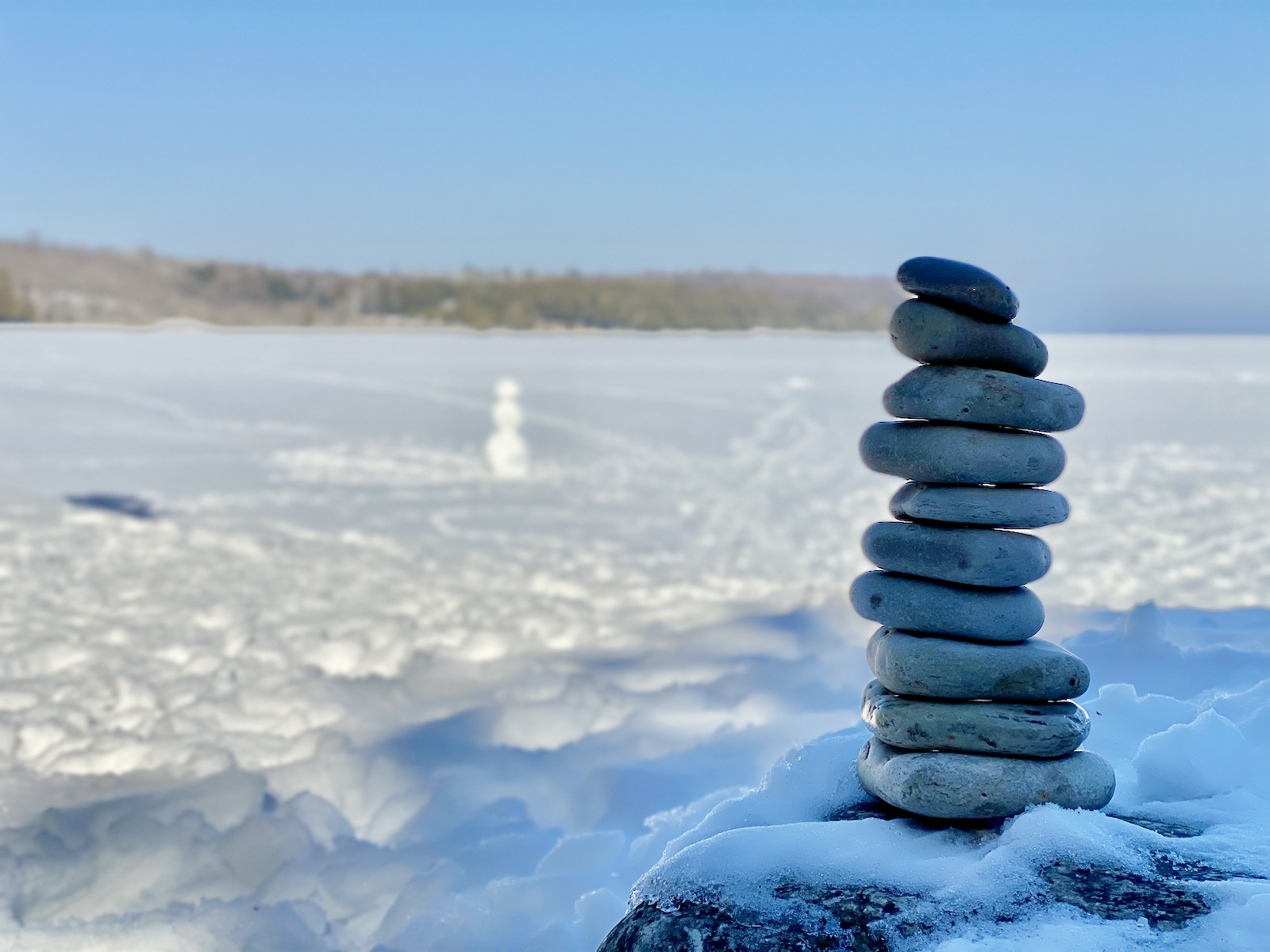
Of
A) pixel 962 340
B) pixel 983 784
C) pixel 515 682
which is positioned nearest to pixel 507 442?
pixel 515 682

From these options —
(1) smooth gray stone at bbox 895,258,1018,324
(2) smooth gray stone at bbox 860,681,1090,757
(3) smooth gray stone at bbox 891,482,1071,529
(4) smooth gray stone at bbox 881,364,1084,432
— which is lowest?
(2) smooth gray stone at bbox 860,681,1090,757

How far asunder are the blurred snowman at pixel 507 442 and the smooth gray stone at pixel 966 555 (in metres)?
11.1

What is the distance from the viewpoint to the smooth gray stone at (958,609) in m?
3.37

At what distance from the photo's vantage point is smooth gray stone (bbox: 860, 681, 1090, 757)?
10.6 feet

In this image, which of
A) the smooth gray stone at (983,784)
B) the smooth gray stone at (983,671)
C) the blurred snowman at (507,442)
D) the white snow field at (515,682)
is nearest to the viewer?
the smooth gray stone at (983,784)

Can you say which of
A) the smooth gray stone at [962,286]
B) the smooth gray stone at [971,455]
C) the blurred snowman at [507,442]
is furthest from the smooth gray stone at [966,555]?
the blurred snowman at [507,442]

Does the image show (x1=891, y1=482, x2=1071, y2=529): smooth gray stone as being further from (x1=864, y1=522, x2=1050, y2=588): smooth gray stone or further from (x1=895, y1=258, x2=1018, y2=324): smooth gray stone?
(x1=895, y1=258, x2=1018, y2=324): smooth gray stone

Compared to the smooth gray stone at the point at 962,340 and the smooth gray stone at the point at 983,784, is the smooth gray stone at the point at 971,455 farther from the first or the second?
the smooth gray stone at the point at 983,784

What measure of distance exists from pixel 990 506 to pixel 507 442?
45.9 ft

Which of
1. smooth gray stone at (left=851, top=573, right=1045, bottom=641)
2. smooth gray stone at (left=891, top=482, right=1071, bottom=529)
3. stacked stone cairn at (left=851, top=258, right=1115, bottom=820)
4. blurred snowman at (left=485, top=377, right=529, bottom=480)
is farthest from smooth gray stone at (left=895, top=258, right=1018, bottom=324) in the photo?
blurred snowman at (left=485, top=377, right=529, bottom=480)

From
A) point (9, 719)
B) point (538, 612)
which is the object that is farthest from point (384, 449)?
point (9, 719)

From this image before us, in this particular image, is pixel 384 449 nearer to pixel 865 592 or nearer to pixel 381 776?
pixel 381 776

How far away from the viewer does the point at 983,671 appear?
329 cm

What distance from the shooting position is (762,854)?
117 inches
